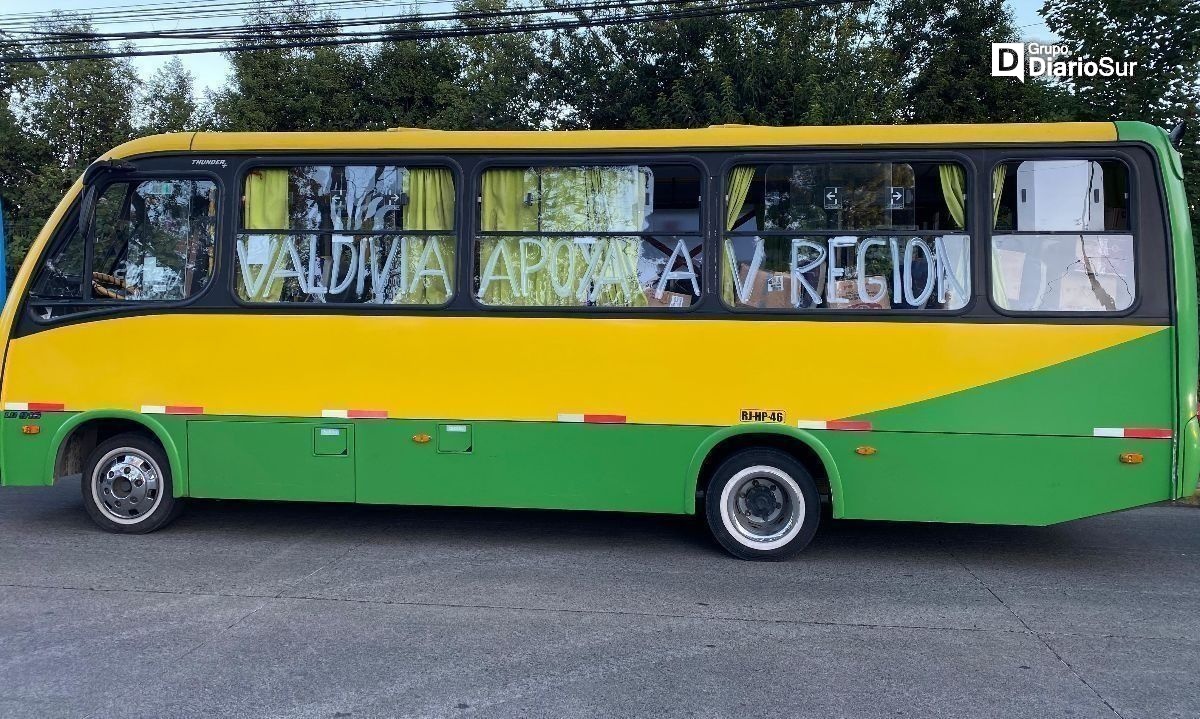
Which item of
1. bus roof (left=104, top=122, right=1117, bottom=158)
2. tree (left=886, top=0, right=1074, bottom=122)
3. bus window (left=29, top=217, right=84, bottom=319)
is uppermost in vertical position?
tree (left=886, top=0, right=1074, bottom=122)

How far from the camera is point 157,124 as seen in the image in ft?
61.6

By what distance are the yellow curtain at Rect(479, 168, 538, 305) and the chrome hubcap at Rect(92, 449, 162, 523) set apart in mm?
3015

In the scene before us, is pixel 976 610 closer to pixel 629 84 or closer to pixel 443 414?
pixel 443 414

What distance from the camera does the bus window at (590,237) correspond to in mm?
6613

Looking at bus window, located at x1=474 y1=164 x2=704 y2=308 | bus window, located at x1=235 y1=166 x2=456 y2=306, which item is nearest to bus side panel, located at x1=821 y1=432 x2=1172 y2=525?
bus window, located at x1=474 y1=164 x2=704 y2=308

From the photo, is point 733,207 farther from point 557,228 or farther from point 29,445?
point 29,445

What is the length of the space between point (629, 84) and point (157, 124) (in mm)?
10493

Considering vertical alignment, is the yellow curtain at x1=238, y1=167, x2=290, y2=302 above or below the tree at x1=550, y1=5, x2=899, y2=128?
below

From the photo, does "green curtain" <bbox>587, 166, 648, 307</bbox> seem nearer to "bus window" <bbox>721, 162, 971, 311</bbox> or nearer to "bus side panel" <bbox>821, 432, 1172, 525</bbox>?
"bus window" <bbox>721, 162, 971, 311</bbox>

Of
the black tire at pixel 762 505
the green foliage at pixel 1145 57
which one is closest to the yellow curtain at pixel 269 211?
the black tire at pixel 762 505

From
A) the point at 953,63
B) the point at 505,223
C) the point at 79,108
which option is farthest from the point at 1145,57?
the point at 79,108

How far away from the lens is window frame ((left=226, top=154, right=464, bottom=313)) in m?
6.81

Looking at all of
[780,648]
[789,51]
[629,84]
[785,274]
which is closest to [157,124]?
[629,84]

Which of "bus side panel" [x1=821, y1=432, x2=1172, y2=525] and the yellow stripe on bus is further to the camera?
the yellow stripe on bus
